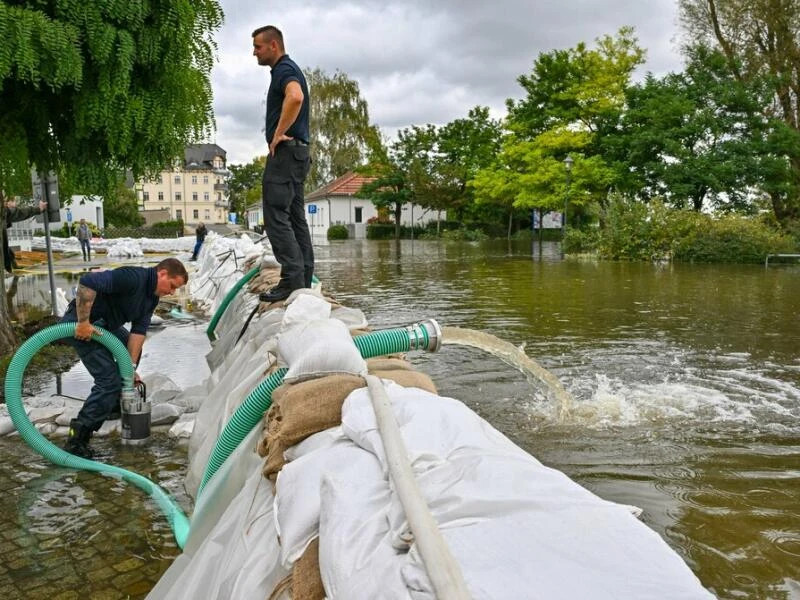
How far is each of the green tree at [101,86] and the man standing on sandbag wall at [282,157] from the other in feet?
4.19

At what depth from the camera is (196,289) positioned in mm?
13641

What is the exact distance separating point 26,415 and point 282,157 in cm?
243

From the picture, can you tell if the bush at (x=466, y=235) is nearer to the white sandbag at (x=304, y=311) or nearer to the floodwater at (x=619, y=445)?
the floodwater at (x=619, y=445)

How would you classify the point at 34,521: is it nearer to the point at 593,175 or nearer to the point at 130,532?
the point at 130,532

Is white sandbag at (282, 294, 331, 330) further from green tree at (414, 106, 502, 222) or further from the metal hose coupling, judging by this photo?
green tree at (414, 106, 502, 222)

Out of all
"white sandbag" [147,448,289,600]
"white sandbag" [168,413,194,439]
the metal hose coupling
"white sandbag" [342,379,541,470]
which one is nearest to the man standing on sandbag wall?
"white sandbag" [168,413,194,439]

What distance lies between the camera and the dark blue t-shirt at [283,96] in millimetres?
5039

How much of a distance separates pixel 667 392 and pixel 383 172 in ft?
143

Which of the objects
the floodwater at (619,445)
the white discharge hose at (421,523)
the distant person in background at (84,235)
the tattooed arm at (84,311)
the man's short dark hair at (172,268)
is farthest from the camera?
the distant person in background at (84,235)

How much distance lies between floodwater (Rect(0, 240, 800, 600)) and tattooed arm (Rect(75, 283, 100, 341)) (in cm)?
84

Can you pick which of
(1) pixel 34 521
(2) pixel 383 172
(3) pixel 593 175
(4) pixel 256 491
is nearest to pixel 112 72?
(1) pixel 34 521

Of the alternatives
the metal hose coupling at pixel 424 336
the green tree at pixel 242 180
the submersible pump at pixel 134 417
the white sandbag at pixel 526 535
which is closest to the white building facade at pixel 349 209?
the submersible pump at pixel 134 417

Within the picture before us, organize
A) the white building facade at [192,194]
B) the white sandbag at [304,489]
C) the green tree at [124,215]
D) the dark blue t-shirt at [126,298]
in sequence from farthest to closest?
the white building facade at [192,194]
the green tree at [124,215]
the dark blue t-shirt at [126,298]
the white sandbag at [304,489]

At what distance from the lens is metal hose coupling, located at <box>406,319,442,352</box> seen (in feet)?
11.2
